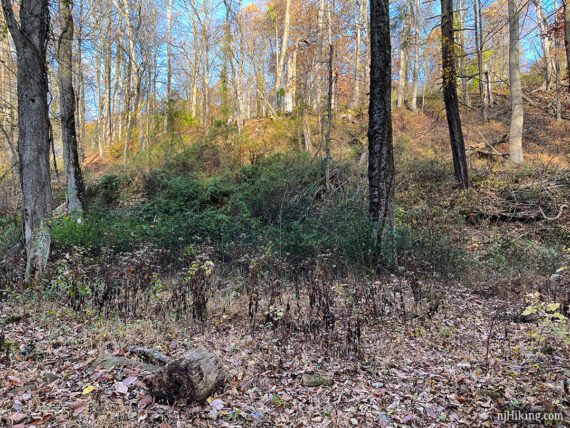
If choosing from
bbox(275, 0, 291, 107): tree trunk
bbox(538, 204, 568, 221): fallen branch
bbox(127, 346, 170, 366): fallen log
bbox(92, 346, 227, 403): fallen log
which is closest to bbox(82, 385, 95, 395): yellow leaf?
bbox(92, 346, 227, 403): fallen log

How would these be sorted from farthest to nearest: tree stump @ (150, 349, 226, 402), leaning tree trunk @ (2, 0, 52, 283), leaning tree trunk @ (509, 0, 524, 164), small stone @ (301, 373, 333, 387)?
leaning tree trunk @ (509, 0, 524, 164) → leaning tree trunk @ (2, 0, 52, 283) → small stone @ (301, 373, 333, 387) → tree stump @ (150, 349, 226, 402)

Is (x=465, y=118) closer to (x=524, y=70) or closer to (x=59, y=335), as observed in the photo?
(x=524, y=70)

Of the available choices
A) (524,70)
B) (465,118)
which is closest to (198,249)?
(465,118)

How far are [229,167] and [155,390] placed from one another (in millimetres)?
12915

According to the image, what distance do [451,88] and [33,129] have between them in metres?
10.3

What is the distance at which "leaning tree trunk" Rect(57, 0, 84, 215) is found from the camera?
31.6 ft

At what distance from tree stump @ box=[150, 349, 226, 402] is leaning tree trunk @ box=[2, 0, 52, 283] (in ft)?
13.6

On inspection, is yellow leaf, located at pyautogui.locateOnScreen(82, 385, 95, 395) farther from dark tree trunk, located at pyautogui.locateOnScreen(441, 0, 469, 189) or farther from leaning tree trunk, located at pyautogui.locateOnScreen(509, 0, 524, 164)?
leaning tree trunk, located at pyautogui.locateOnScreen(509, 0, 524, 164)

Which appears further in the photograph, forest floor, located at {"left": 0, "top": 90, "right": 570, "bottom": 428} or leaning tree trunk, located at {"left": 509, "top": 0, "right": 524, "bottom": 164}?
leaning tree trunk, located at {"left": 509, "top": 0, "right": 524, "bottom": 164}

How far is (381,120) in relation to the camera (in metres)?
7.09

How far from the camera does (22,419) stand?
2.83 meters

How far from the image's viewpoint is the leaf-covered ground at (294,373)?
2955mm

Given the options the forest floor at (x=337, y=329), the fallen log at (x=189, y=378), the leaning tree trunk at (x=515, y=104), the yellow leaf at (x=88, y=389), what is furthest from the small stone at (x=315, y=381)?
the leaning tree trunk at (x=515, y=104)

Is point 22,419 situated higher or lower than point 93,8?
lower
